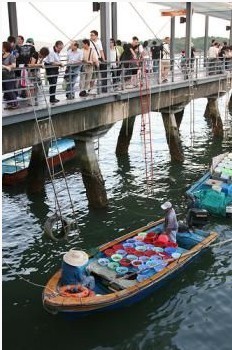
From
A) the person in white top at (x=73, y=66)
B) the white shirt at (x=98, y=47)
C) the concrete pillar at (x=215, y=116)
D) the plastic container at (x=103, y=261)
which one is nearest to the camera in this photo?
the plastic container at (x=103, y=261)

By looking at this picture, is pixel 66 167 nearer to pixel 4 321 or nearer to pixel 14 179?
pixel 14 179

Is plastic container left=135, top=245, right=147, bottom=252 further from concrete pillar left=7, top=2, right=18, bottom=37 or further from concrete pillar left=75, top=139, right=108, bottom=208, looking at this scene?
concrete pillar left=7, top=2, right=18, bottom=37

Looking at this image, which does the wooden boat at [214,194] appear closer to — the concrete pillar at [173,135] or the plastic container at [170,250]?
the plastic container at [170,250]

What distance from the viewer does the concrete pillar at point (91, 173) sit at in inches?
632

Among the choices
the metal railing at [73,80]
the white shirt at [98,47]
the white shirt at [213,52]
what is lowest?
the metal railing at [73,80]

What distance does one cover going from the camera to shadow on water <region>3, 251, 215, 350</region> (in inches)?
373

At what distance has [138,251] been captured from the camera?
1204 cm

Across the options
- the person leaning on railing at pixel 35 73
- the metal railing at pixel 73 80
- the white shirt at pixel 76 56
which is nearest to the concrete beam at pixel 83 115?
the metal railing at pixel 73 80

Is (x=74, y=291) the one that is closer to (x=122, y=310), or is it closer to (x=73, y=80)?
(x=122, y=310)

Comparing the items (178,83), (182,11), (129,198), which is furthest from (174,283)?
(182,11)

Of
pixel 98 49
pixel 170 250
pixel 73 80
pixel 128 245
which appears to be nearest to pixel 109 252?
pixel 128 245

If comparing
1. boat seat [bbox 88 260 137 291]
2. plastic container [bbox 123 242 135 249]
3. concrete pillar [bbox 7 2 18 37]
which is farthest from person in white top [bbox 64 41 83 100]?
boat seat [bbox 88 260 137 291]

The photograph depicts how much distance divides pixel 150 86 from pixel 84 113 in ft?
17.0

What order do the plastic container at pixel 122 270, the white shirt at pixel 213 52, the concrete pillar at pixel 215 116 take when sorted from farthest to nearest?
the concrete pillar at pixel 215 116 < the white shirt at pixel 213 52 < the plastic container at pixel 122 270
